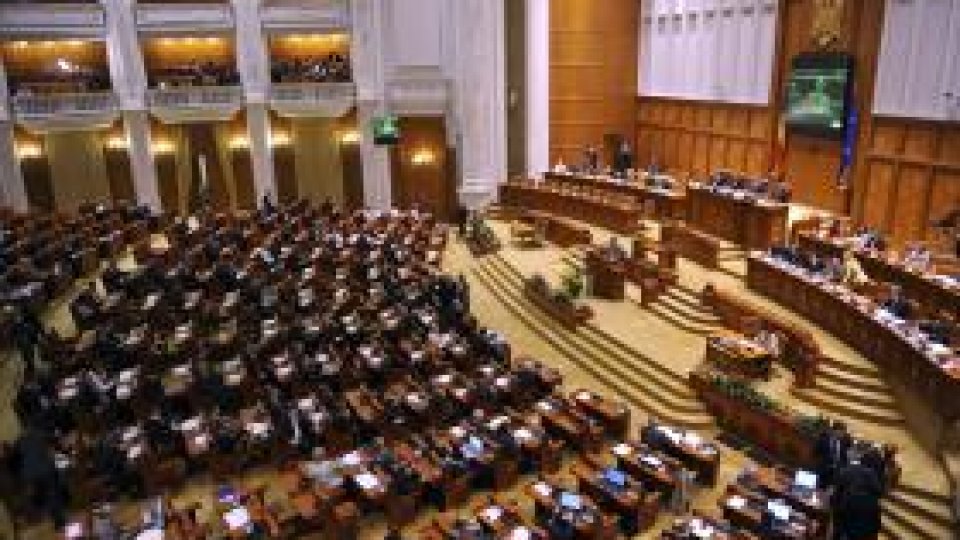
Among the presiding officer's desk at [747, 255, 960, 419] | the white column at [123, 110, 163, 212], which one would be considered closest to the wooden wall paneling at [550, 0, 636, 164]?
the presiding officer's desk at [747, 255, 960, 419]

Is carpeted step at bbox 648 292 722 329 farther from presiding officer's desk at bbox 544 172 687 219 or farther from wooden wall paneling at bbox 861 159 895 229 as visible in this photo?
wooden wall paneling at bbox 861 159 895 229

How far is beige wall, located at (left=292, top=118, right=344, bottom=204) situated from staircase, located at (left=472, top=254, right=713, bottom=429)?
1053 cm

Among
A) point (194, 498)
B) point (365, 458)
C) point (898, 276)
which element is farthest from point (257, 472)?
point (898, 276)

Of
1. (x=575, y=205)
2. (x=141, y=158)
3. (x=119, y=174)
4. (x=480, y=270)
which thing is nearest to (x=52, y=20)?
(x=141, y=158)

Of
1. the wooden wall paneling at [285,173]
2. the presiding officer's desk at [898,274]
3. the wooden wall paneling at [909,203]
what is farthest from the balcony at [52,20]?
the wooden wall paneling at [909,203]

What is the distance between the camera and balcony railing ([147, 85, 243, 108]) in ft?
72.6

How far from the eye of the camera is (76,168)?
22.8 metres

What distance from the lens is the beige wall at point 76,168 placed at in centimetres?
2253

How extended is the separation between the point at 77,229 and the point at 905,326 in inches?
689

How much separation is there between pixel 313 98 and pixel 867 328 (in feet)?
54.7

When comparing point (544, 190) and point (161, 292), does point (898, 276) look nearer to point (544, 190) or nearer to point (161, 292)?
point (544, 190)

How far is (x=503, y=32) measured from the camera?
73.6 ft

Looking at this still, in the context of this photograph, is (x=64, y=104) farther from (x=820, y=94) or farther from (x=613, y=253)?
(x=820, y=94)

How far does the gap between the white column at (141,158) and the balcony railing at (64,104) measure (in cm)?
59
